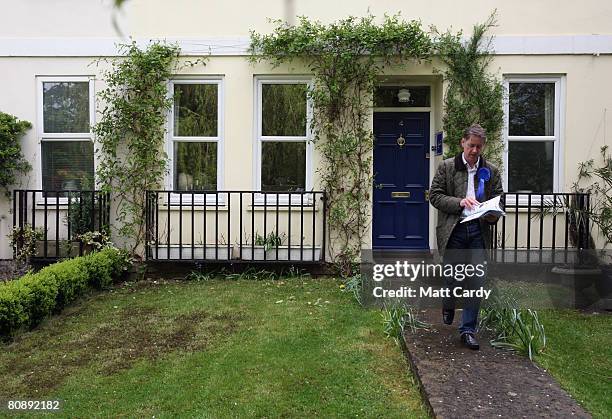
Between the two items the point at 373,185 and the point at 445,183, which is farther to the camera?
the point at 373,185

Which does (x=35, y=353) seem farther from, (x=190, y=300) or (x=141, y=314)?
(x=190, y=300)

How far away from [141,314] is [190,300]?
68 centimetres

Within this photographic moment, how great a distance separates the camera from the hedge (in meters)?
5.07

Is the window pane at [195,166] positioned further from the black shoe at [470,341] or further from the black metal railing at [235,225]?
the black shoe at [470,341]

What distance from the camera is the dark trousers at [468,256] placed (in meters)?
4.43

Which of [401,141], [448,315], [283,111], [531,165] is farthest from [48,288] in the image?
[531,165]

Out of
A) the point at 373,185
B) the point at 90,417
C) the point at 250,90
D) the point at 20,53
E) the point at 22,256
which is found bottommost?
the point at 90,417

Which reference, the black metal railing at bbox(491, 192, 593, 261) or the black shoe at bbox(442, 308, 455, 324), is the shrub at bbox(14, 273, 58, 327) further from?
the black metal railing at bbox(491, 192, 593, 261)

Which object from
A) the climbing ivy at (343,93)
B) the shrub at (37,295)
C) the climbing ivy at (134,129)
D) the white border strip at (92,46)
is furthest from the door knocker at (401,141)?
the shrub at (37,295)

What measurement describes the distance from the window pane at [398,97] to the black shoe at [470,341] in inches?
192

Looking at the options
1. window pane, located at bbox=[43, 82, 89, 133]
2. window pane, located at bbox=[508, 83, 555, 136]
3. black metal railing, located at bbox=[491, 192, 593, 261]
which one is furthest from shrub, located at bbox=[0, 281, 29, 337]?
window pane, located at bbox=[508, 83, 555, 136]

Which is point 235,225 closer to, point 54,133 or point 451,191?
point 54,133

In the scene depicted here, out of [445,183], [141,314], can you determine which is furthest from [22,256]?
[445,183]

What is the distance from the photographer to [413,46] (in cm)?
773
